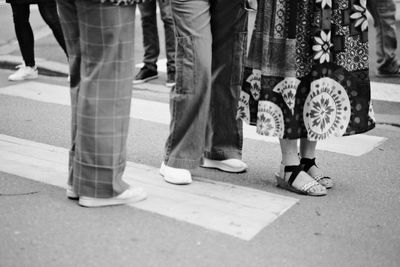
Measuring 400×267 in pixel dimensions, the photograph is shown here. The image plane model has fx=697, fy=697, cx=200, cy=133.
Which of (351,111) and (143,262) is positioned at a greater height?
(351,111)

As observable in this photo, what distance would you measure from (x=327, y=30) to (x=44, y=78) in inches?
161

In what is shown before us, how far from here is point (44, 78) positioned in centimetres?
691

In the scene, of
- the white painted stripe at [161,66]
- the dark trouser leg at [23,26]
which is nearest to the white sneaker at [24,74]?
the dark trouser leg at [23,26]

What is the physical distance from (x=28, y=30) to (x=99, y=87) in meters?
3.68

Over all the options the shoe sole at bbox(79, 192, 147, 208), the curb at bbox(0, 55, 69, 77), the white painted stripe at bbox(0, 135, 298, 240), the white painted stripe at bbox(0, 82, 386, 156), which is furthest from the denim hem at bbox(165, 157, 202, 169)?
the curb at bbox(0, 55, 69, 77)

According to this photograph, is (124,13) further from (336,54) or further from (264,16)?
(336,54)

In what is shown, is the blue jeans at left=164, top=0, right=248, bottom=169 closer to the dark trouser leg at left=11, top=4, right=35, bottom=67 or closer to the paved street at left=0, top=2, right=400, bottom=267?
the paved street at left=0, top=2, right=400, bottom=267

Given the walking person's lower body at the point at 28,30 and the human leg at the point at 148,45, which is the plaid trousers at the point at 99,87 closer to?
the walking person's lower body at the point at 28,30

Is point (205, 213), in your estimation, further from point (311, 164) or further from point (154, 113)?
point (154, 113)

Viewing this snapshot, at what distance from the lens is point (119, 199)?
11.3ft

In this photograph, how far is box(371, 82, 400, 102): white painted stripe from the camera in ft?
19.7

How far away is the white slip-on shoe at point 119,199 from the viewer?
3389 mm

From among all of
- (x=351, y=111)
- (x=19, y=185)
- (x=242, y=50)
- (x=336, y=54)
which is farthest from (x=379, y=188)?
(x=19, y=185)

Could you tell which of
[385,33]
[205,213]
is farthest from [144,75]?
[205,213]
